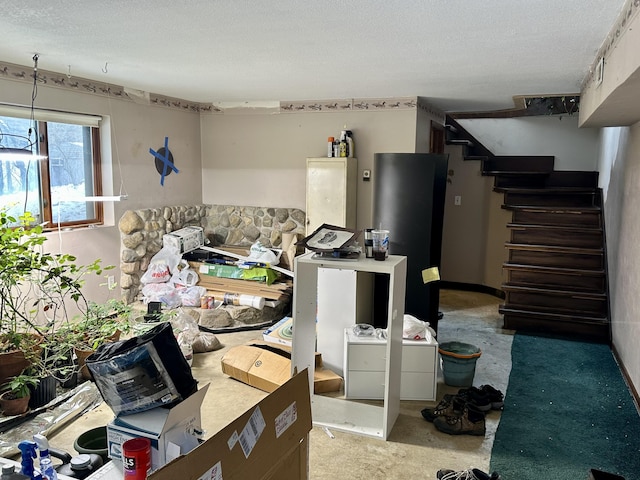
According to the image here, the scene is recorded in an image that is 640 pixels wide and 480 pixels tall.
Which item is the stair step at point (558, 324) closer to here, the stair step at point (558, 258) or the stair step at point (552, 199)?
the stair step at point (558, 258)

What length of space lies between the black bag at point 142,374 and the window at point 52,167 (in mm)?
2561

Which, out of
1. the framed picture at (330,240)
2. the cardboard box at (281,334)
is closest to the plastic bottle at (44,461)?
the framed picture at (330,240)

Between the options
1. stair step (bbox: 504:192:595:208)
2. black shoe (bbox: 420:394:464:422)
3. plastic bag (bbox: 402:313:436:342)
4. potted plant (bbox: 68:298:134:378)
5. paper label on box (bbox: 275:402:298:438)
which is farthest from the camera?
stair step (bbox: 504:192:595:208)

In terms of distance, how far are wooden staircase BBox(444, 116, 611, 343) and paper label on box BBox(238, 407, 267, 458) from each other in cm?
389

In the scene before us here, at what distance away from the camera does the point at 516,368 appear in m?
3.85

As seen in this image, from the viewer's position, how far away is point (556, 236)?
4.88 metres

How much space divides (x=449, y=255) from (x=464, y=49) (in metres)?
3.92

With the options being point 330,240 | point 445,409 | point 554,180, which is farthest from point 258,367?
point 554,180

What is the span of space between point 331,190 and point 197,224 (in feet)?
5.63

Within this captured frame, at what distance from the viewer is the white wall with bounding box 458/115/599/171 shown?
6016mm

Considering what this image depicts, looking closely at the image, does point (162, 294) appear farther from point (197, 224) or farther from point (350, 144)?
point (350, 144)

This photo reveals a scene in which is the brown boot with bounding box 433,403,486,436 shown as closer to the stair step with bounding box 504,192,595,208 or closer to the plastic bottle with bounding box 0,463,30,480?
the plastic bottle with bounding box 0,463,30,480

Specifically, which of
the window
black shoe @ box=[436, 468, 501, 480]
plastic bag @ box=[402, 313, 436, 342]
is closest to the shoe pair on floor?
plastic bag @ box=[402, 313, 436, 342]

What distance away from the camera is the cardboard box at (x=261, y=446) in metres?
1.18
